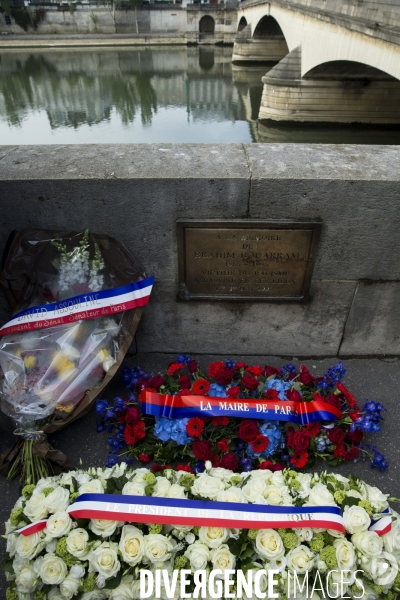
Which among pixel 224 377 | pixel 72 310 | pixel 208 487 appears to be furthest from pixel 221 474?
pixel 72 310

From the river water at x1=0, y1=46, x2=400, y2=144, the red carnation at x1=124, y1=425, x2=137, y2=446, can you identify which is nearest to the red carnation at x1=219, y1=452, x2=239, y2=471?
the red carnation at x1=124, y1=425, x2=137, y2=446

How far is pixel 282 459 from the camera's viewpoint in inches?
90.7

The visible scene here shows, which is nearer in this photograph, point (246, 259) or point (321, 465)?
point (321, 465)

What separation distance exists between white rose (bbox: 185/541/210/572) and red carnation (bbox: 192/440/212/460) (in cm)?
59

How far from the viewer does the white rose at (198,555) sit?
5.18 feet

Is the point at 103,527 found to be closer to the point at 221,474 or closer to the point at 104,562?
the point at 104,562

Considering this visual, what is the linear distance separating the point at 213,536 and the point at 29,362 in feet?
4.38

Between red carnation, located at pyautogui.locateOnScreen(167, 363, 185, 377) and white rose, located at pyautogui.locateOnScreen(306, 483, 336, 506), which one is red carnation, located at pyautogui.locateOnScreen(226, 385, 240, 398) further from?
white rose, located at pyautogui.locateOnScreen(306, 483, 336, 506)

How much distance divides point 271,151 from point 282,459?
184cm

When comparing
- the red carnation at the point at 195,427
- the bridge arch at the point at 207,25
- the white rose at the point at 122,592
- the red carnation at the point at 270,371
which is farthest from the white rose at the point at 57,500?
the bridge arch at the point at 207,25

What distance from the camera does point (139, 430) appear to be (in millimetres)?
2359

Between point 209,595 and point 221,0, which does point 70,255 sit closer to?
point 209,595

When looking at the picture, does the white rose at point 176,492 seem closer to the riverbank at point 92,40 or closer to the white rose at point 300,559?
the white rose at point 300,559

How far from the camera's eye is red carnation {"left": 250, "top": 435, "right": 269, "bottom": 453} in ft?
7.36
